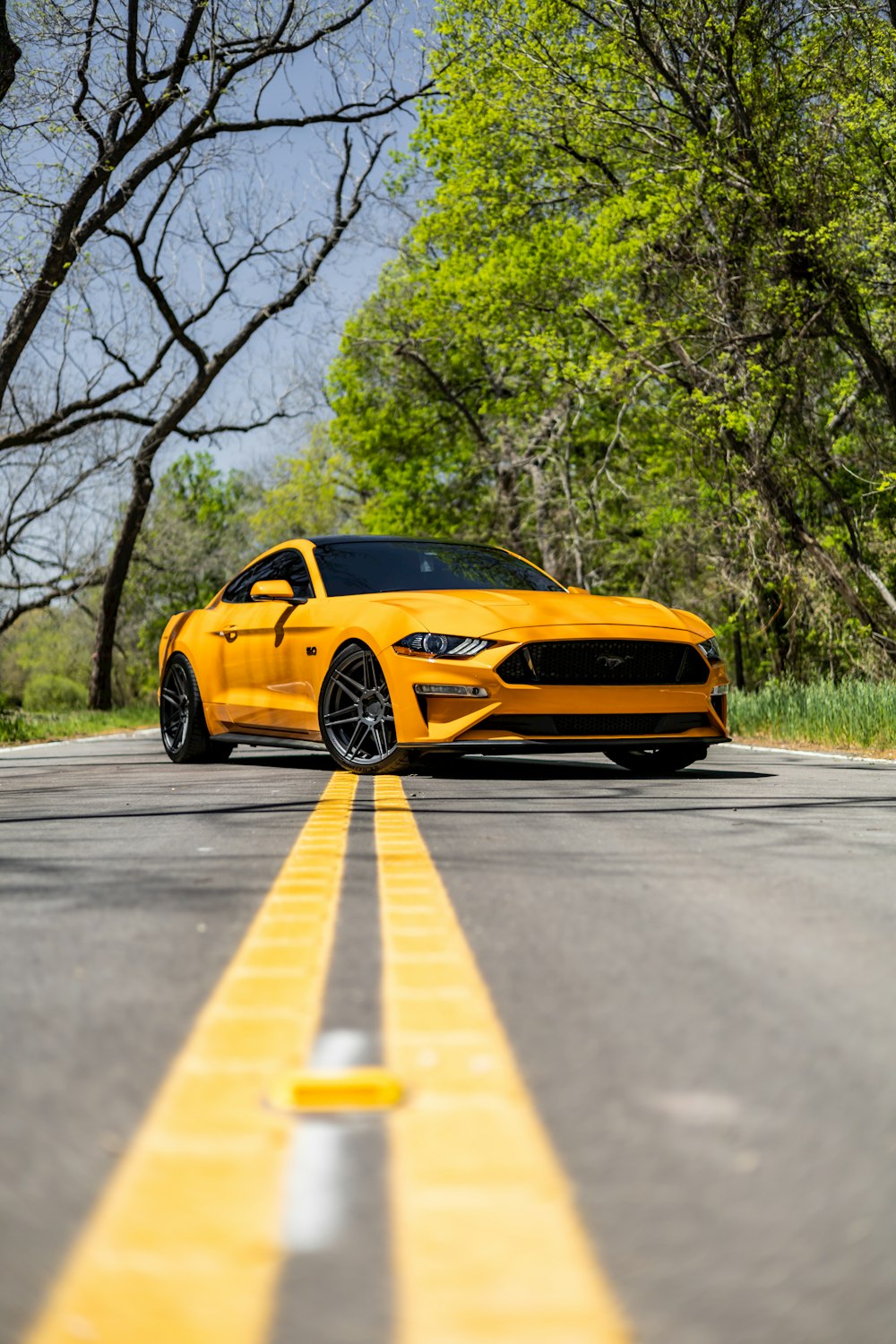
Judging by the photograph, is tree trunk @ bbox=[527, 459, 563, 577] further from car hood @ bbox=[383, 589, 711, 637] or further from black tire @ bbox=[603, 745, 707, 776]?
car hood @ bbox=[383, 589, 711, 637]

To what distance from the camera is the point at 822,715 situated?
13422mm

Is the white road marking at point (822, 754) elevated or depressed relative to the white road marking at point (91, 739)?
depressed

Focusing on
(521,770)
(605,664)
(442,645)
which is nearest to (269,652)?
(521,770)

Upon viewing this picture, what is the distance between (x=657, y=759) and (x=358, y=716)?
2.07 m

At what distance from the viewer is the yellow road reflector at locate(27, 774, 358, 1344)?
1620mm

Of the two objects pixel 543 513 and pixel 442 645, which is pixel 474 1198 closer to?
pixel 442 645

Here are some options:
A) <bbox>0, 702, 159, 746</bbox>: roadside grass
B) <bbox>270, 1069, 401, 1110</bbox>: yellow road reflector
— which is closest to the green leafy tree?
<bbox>0, 702, 159, 746</bbox>: roadside grass

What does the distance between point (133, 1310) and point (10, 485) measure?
3460cm

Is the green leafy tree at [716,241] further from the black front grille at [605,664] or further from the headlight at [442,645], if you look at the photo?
the headlight at [442,645]

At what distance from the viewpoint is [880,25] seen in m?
17.1

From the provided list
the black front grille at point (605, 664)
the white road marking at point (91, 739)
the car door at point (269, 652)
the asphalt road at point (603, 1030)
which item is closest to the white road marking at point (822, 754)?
the black front grille at point (605, 664)

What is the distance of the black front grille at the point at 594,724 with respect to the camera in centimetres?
819

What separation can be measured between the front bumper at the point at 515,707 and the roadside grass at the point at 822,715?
433 cm

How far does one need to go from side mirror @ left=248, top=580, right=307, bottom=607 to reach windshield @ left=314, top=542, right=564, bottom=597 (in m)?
0.23
